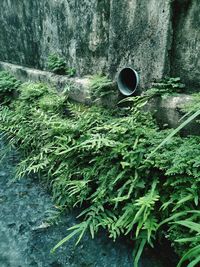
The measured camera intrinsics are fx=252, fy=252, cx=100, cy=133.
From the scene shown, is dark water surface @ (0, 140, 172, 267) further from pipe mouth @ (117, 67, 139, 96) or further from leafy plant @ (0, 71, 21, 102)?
leafy plant @ (0, 71, 21, 102)

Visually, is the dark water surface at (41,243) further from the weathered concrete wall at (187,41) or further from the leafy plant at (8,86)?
the leafy plant at (8,86)

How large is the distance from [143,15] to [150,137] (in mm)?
1314

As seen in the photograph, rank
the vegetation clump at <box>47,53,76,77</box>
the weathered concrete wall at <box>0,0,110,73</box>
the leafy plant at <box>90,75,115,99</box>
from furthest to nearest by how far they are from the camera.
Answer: the vegetation clump at <box>47,53,76,77</box> → the weathered concrete wall at <box>0,0,110,73</box> → the leafy plant at <box>90,75,115,99</box>

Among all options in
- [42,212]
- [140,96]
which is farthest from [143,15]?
[42,212]

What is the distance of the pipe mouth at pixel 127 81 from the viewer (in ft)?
9.41

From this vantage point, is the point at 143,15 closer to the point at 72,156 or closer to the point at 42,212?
the point at 72,156

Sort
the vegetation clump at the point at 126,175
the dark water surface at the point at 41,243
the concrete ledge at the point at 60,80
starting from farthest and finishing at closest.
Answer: the concrete ledge at the point at 60,80 < the dark water surface at the point at 41,243 < the vegetation clump at the point at 126,175

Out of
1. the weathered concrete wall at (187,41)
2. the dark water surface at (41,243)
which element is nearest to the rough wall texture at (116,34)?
the weathered concrete wall at (187,41)

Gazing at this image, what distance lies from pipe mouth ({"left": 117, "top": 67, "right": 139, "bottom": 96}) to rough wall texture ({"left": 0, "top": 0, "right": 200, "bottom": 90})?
0.10 meters

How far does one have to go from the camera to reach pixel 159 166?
1984 millimetres

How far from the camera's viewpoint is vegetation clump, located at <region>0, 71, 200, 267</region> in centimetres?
177

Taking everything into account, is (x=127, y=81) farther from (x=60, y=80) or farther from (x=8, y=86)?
(x=8, y=86)

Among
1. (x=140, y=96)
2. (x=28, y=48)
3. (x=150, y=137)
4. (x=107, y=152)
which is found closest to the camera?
(x=150, y=137)

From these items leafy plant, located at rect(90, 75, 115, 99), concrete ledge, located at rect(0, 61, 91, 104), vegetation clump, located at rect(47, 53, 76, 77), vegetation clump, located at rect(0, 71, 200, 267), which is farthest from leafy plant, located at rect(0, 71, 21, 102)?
leafy plant, located at rect(90, 75, 115, 99)
